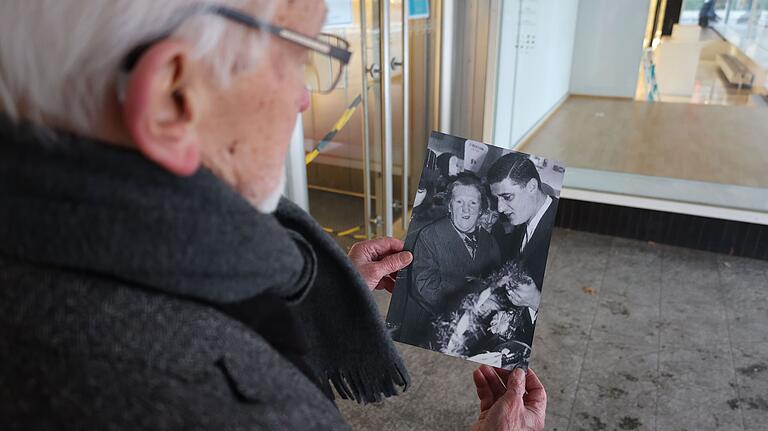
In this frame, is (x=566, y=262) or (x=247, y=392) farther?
(x=566, y=262)

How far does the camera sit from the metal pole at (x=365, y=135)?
96.1 inches

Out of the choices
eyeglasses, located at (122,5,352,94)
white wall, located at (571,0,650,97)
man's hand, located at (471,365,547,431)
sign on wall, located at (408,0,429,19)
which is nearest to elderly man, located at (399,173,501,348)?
man's hand, located at (471,365,547,431)

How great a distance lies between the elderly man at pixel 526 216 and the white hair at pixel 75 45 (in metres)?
0.66

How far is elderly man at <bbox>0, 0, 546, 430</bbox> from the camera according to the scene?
1.51ft

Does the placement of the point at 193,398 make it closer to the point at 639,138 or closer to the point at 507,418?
the point at 507,418

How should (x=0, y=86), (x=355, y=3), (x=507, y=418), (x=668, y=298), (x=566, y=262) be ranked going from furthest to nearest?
1. (x=566, y=262)
2. (x=668, y=298)
3. (x=355, y=3)
4. (x=507, y=418)
5. (x=0, y=86)

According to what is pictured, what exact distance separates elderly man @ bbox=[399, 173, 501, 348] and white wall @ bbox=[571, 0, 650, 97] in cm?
377

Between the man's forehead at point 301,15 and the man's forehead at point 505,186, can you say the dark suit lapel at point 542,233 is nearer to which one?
the man's forehead at point 505,186

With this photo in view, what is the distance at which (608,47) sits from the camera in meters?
4.64

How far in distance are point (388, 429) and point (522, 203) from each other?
4.15 ft

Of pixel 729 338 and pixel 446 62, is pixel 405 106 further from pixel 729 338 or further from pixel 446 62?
pixel 729 338

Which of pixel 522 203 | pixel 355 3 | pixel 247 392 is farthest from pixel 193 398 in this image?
pixel 355 3

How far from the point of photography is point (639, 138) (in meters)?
3.98

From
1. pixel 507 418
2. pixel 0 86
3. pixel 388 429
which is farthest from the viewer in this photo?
pixel 388 429
